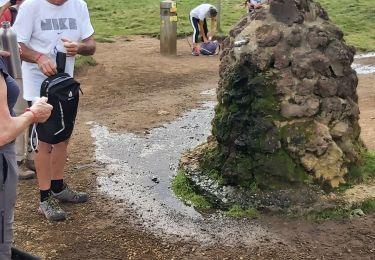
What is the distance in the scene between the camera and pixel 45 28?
4.37 meters

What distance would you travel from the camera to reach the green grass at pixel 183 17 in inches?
566

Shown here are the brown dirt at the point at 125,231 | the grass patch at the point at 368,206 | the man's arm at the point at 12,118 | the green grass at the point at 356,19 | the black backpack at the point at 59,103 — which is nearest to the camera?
the man's arm at the point at 12,118

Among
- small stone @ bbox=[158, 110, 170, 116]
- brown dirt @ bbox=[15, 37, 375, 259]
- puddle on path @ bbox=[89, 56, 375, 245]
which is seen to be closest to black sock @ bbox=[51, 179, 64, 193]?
brown dirt @ bbox=[15, 37, 375, 259]

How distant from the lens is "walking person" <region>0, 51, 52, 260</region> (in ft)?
9.42

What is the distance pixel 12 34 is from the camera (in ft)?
12.4

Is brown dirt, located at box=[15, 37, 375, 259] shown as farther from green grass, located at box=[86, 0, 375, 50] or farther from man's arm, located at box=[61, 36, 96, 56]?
green grass, located at box=[86, 0, 375, 50]

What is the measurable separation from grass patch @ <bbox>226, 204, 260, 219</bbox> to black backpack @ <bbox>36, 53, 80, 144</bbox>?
1383mm

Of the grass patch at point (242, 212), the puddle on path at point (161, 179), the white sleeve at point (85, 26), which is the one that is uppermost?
the white sleeve at point (85, 26)

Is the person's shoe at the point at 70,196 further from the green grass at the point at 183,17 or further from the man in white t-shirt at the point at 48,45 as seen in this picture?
the green grass at the point at 183,17

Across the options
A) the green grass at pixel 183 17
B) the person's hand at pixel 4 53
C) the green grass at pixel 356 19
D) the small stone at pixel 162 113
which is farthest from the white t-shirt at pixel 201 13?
the person's hand at pixel 4 53

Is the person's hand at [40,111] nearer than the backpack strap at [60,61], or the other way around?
the person's hand at [40,111]

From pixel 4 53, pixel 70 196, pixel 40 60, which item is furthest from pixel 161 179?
pixel 4 53

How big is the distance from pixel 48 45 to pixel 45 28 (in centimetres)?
13

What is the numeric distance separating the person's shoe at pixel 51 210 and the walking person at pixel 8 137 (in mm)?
1351
